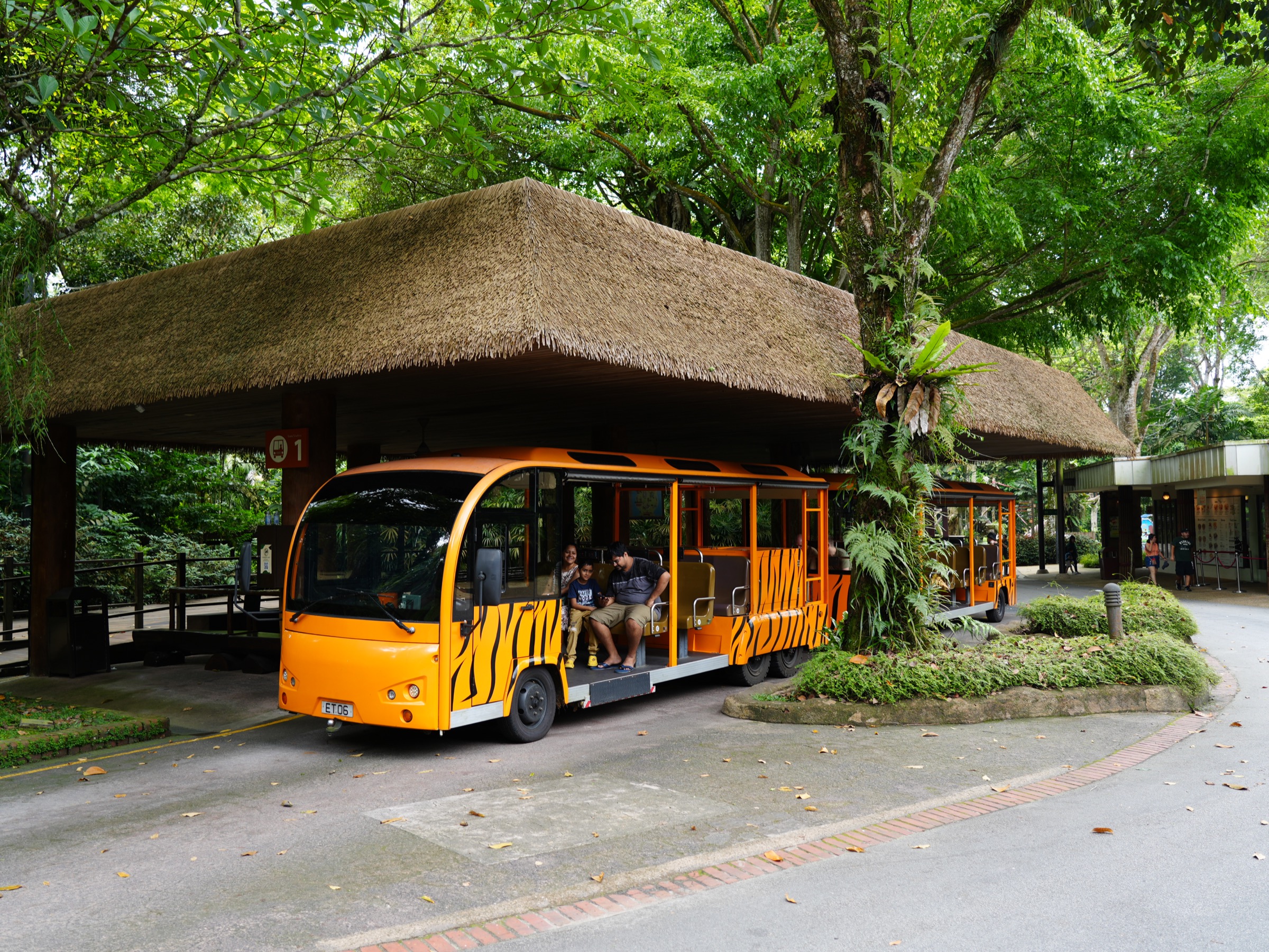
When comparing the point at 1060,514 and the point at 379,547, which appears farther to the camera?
the point at 1060,514

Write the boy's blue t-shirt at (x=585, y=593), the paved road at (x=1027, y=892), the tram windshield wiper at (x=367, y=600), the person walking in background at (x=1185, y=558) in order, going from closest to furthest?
the paved road at (x=1027, y=892) < the tram windshield wiper at (x=367, y=600) < the boy's blue t-shirt at (x=585, y=593) < the person walking in background at (x=1185, y=558)

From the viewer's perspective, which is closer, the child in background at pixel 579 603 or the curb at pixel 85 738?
the curb at pixel 85 738

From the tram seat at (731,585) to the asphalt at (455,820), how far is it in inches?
68.3

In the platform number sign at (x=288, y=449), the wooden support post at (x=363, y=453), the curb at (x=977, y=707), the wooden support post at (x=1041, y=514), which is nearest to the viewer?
the curb at (x=977, y=707)

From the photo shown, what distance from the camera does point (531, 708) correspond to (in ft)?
28.6

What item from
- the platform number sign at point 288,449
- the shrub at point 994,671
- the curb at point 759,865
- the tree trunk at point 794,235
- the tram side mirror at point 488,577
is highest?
the tree trunk at point 794,235

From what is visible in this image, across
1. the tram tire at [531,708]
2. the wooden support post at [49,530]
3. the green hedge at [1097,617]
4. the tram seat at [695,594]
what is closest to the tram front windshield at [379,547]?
the tram tire at [531,708]

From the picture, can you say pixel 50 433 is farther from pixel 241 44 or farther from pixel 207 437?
pixel 241 44

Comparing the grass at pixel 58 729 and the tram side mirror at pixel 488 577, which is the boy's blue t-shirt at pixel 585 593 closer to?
the tram side mirror at pixel 488 577

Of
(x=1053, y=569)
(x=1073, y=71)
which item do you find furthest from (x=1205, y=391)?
(x=1073, y=71)

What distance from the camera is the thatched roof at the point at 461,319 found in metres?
8.55

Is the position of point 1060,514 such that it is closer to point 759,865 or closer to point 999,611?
point 999,611

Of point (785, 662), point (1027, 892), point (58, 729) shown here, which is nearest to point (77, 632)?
point (58, 729)

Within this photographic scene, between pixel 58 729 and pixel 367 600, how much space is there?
3272mm
